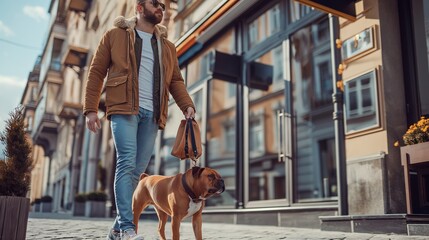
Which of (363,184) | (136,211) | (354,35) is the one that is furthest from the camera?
(354,35)

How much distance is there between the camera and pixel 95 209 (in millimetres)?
12938

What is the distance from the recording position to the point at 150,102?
370 cm

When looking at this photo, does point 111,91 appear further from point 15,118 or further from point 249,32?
point 249,32

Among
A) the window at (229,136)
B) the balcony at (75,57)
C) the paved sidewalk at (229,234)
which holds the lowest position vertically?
the paved sidewalk at (229,234)

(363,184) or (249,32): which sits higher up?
(249,32)

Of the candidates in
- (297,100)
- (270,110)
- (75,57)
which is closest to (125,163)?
(270,110)

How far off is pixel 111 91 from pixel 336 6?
3.58 metres

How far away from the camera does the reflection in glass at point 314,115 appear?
13988 mm

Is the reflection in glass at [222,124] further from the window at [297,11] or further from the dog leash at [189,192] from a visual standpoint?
the dog leash at [189,192]

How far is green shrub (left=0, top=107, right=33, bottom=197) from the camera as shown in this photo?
150 inches

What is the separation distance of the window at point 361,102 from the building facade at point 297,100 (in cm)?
1

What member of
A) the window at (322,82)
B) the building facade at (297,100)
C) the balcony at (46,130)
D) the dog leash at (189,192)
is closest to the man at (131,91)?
the dog leash at (189,192)

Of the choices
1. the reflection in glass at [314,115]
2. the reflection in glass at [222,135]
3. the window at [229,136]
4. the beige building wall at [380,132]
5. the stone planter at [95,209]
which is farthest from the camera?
the window at [229,136]

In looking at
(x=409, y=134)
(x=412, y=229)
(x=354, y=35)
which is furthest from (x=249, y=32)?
(x=412, y=229)
